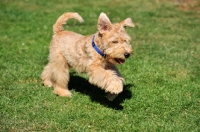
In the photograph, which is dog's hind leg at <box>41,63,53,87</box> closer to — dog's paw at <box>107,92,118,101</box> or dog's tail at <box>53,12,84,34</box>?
dog's tail at <box>53,12,84,34</box>

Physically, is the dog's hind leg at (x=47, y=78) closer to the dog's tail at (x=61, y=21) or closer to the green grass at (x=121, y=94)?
the green grass at (x=121, y=94)

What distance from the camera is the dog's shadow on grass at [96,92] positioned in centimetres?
616

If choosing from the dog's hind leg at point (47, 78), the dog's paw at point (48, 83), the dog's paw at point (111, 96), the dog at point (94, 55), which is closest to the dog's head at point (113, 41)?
the dog at point (94, 55)

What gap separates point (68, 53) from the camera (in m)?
6.50

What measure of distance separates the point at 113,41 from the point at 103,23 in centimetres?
39

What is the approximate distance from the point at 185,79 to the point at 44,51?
13.2ft

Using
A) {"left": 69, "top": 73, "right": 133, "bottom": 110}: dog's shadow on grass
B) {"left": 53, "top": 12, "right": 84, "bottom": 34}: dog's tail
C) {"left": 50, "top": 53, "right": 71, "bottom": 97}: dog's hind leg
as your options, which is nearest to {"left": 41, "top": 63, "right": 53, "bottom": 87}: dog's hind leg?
{"left": 50, "top": 53, "right": 71, "bottom": 97}: dog's hind leg

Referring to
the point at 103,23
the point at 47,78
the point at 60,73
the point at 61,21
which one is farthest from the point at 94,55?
the point at 47,78

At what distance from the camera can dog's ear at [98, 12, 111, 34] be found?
5.73 m

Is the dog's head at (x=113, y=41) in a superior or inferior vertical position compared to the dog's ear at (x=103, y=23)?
inferior

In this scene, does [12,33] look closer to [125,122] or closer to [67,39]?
[67,39]

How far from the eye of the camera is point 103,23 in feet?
18.9

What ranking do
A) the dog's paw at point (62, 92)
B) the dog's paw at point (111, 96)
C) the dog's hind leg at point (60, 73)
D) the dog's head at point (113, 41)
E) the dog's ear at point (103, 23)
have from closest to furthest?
1. the dog's head at point (113, 41)
2. the dog's ear at point (103, 23)
3. the dog's paw at point (111, 96)
4. the dog's paw at point (62, 92)
5. the dog's hind leg at point (60, 73)

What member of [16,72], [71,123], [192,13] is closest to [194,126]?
[71,123]
